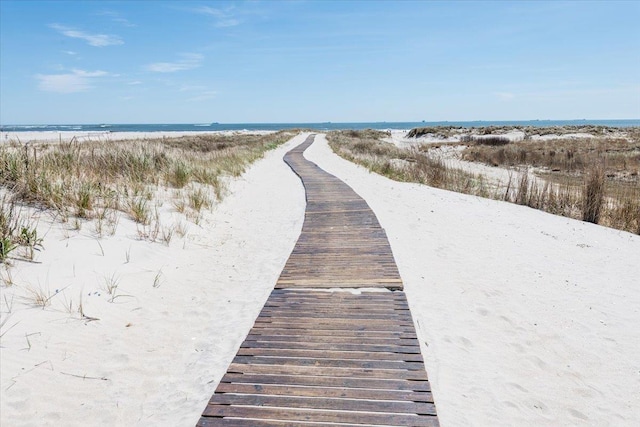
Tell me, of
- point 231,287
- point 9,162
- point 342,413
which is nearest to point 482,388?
point 342,413

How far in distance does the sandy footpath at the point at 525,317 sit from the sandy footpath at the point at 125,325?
194 centimetres

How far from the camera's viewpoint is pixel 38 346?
3002 millimetres

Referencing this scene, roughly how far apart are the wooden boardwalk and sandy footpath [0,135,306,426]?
27 centimetres

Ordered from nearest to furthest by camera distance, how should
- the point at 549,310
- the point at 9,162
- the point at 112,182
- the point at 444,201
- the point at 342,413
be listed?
the point at 342,413 < the point at 549,310 < the point at 9,162 < the point at 112,182 < the point at 444,201

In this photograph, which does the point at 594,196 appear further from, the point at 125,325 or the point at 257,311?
the point at 125,325

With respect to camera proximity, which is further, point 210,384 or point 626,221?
point 626,221

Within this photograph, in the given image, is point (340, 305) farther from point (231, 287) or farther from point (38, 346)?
point (38, 346)

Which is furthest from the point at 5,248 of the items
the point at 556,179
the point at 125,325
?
the point at 556,179

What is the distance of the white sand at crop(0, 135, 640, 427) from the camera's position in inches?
105

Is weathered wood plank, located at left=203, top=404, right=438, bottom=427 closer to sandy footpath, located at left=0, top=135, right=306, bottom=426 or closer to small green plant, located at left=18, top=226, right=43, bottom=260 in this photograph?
sandy footpath, located at left=0, top=135, right=306, bottom=426

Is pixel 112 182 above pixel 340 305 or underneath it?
above

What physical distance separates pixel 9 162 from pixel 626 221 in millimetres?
11920

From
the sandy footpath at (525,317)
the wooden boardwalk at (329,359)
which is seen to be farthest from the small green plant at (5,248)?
the sandy footpath at (525,317)

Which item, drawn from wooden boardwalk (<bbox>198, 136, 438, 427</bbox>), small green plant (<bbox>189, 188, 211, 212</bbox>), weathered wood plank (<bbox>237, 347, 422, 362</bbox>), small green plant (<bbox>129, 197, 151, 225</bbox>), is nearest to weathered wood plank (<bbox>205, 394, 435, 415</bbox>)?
wooden boardwalk (<bbox>198, 136, 438, 427</bbox>)
